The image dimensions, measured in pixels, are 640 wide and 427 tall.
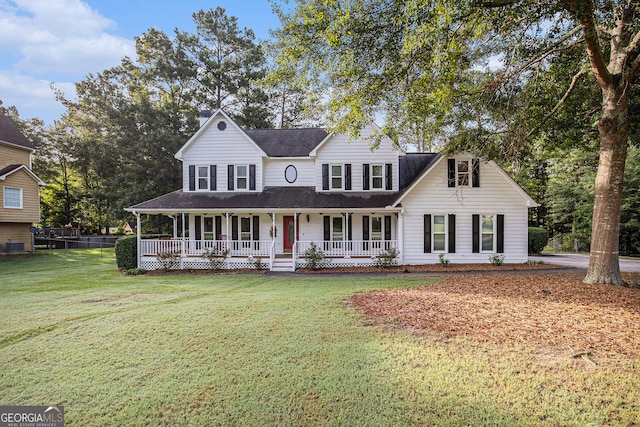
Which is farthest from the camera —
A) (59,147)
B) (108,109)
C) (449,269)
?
(59,147)

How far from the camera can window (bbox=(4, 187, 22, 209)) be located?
71.7 feet

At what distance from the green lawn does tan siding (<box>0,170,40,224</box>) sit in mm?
20804

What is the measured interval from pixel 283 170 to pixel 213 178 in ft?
13.0

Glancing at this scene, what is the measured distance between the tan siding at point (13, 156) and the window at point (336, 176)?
23924mm

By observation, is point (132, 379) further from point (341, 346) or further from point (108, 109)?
point (108, 109)

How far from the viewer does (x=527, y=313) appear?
669 cm

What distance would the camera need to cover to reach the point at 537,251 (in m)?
22.0

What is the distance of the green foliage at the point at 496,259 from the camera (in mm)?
14859

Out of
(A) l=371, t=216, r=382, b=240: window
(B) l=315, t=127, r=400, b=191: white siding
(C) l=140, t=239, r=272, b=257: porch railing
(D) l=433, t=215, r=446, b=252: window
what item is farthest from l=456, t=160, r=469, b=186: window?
(C) l=140, t=239, r=272, b=257: porch railing

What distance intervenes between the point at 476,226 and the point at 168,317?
1396cm

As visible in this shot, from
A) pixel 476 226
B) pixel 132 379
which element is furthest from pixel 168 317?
pixel 476 226

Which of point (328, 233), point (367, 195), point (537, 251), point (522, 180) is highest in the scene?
point (522, 180)

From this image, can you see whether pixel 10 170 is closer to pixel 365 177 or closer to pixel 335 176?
pixel 335 176

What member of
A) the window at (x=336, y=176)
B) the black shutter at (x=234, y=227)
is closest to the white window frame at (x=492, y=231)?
the window at (x=336, y=176)
